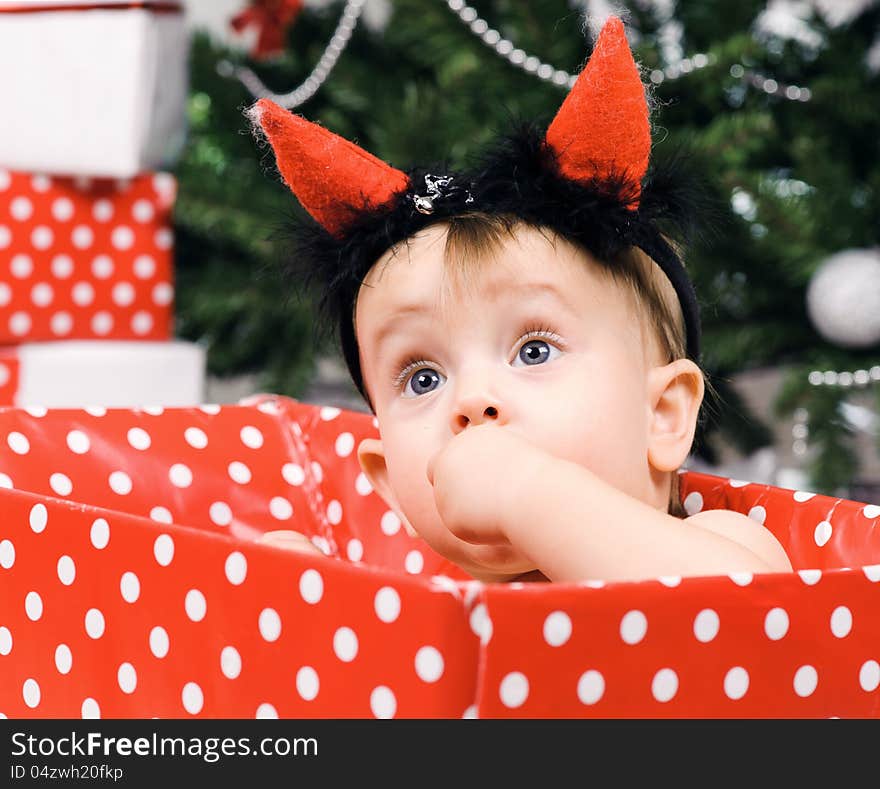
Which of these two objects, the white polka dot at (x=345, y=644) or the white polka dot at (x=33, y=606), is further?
the white polka dot at (x=33, y=606)

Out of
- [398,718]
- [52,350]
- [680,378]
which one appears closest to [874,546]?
[680,378]

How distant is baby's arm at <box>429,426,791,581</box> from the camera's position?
22.5 inches

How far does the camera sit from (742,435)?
1.60 meters

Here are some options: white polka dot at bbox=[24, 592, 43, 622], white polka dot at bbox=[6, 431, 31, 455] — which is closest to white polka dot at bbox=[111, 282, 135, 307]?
white polka dot at bbox=[6, 431, 31, 455]

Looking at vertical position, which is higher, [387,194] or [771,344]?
[387,194]

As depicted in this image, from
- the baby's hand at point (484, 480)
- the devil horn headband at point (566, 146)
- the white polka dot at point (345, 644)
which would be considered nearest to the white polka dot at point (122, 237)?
the devil horn headband at point (566, 146)

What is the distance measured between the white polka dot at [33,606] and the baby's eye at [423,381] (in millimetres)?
241

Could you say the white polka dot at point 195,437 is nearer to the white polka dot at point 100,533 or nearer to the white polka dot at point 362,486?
the white polka dot at point 362,486

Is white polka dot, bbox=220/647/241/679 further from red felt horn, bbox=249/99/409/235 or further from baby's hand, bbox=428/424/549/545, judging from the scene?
red felt horn, bbox=249/99/409/235

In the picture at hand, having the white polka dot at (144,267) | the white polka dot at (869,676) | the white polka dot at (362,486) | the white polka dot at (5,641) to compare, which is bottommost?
the white polka dot at (362,486)

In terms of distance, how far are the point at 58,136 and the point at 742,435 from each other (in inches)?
36.0

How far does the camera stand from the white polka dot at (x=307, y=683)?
530 mm

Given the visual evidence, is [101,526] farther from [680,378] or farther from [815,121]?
[815,121]

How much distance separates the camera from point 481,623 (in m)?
0.48
